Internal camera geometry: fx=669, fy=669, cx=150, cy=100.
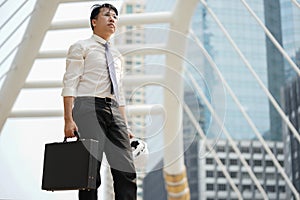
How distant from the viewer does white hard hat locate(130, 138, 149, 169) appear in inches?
95.7

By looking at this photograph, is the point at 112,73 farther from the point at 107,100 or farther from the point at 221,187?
the point at 221,187

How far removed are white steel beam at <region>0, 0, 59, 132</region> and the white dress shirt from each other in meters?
1.99

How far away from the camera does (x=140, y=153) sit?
2.44 m

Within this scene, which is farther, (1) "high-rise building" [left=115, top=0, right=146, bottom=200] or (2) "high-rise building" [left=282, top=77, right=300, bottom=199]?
(2) "high-rise building" [left=282, top=77, right=300, bottom=199]

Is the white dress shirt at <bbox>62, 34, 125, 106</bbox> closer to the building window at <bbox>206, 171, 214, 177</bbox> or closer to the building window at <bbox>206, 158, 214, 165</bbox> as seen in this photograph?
the building window at <bbox>206, 158, 214, 165</bbox>

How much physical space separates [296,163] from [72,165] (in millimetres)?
32258

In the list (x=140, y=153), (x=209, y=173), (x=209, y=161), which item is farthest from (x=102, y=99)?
(x=209, y=161)

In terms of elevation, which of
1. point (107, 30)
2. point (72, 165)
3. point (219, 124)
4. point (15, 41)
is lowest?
point (72, 165)

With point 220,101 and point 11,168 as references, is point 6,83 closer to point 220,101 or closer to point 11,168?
point 11,168

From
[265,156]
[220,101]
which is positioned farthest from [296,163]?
[220,101]

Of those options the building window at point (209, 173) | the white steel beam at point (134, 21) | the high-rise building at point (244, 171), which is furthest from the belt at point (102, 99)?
the building window at point (209, 173)

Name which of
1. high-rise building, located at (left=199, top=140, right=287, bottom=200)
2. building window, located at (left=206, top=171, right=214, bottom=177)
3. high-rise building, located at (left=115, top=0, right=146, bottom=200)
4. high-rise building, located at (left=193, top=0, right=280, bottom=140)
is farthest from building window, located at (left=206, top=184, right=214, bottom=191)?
high-rise building, located at (left=115, top=0, right=146, bottom=200)

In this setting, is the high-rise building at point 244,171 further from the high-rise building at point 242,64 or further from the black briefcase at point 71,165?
the black briefcase at point 71,165

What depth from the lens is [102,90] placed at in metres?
2.32
